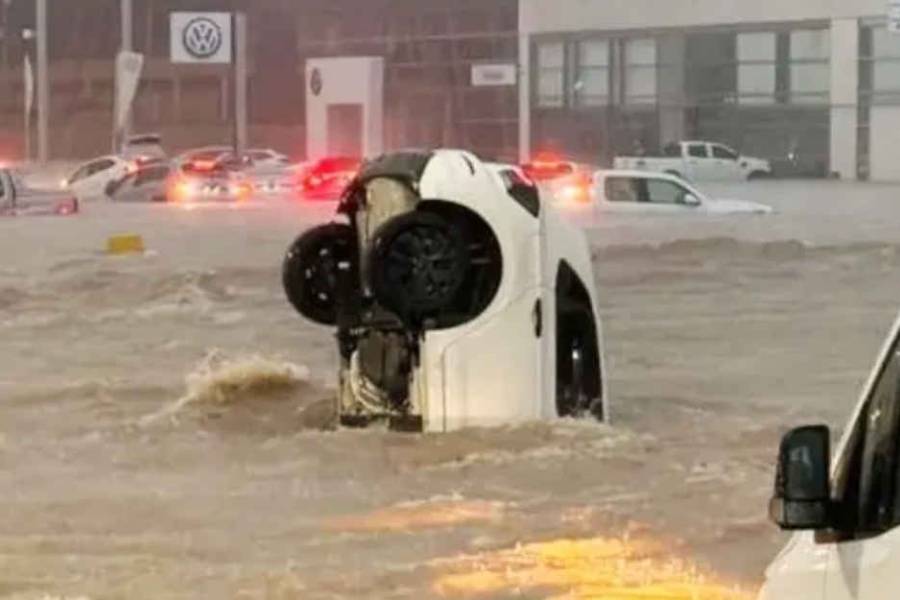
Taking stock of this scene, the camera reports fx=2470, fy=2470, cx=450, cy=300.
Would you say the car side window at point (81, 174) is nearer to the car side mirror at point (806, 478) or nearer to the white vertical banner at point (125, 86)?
the white vertical banner at point (125, 86)

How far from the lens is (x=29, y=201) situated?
42.7m

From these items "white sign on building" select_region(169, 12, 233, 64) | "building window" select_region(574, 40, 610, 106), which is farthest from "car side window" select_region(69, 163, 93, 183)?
"building window" select_region(574, 40, 610, 106)

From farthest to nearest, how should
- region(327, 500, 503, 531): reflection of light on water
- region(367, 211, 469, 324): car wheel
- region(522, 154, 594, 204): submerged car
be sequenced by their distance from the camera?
region(522, 154, 594, 204): submerged car < region(367, 211, 469, 324): car wheel < region(327, 500, 503, 531): reflection of light on water

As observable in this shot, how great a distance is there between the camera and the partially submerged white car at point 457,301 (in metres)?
11.8

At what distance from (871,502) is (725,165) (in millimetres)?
60342

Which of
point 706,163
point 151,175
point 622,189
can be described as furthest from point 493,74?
point 622,189

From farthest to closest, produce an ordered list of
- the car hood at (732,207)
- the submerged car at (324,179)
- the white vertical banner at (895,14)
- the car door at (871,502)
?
the submerged car at (324,179) < the car hood at (732,207) < the white vertical banner at (895,14) < the car door at (871,502)

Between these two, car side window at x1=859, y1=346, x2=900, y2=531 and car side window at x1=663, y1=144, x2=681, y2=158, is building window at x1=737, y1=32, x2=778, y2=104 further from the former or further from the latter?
car side window at x1=859, y1=346, x2=900, y2=531

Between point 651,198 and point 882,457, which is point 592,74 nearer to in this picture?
point 651,198

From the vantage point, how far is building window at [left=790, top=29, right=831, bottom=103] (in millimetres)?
67750

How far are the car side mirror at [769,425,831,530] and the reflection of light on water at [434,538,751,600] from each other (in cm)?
452

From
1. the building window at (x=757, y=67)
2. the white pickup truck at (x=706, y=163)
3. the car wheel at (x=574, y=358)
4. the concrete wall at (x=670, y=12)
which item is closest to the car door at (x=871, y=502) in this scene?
the car wheel at (x=574, y=358)

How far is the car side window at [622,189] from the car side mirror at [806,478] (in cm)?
3852

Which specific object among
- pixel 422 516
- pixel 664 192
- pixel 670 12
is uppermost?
pixel 670 12
